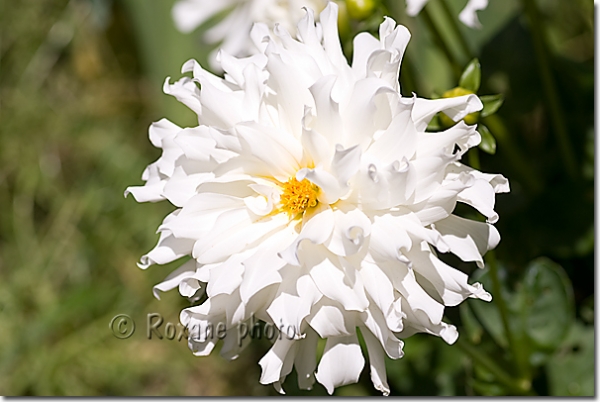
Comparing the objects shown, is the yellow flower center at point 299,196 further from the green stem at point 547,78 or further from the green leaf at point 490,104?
the green stem at point 547,78

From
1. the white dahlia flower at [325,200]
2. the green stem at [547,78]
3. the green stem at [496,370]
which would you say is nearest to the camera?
the white dahlia flower at [325,200]

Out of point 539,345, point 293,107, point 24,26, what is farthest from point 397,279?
point 24,26

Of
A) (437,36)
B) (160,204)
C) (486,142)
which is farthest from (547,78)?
(160,204)

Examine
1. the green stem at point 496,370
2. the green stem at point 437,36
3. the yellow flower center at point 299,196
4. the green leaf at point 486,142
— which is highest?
the green stem at point 437,36

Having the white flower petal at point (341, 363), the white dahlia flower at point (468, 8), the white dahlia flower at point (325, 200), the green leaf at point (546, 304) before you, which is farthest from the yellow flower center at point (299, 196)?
the green leaf at point (546, 304)

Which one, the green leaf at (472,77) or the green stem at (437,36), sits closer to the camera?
the green leaf at (472,77)

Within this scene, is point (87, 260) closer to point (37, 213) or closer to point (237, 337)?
point (37, 213)

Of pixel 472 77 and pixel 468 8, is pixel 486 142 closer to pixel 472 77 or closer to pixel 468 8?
pixel 472 77

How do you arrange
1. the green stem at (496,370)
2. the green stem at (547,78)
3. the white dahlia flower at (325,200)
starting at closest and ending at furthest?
the white dahlia flower at (325,200)
the green stem at (496,370)
the green stem at (547,78)

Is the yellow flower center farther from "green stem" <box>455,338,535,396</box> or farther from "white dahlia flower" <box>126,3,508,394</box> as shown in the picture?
→ "green stem" <box>455,338,535,396</box>
